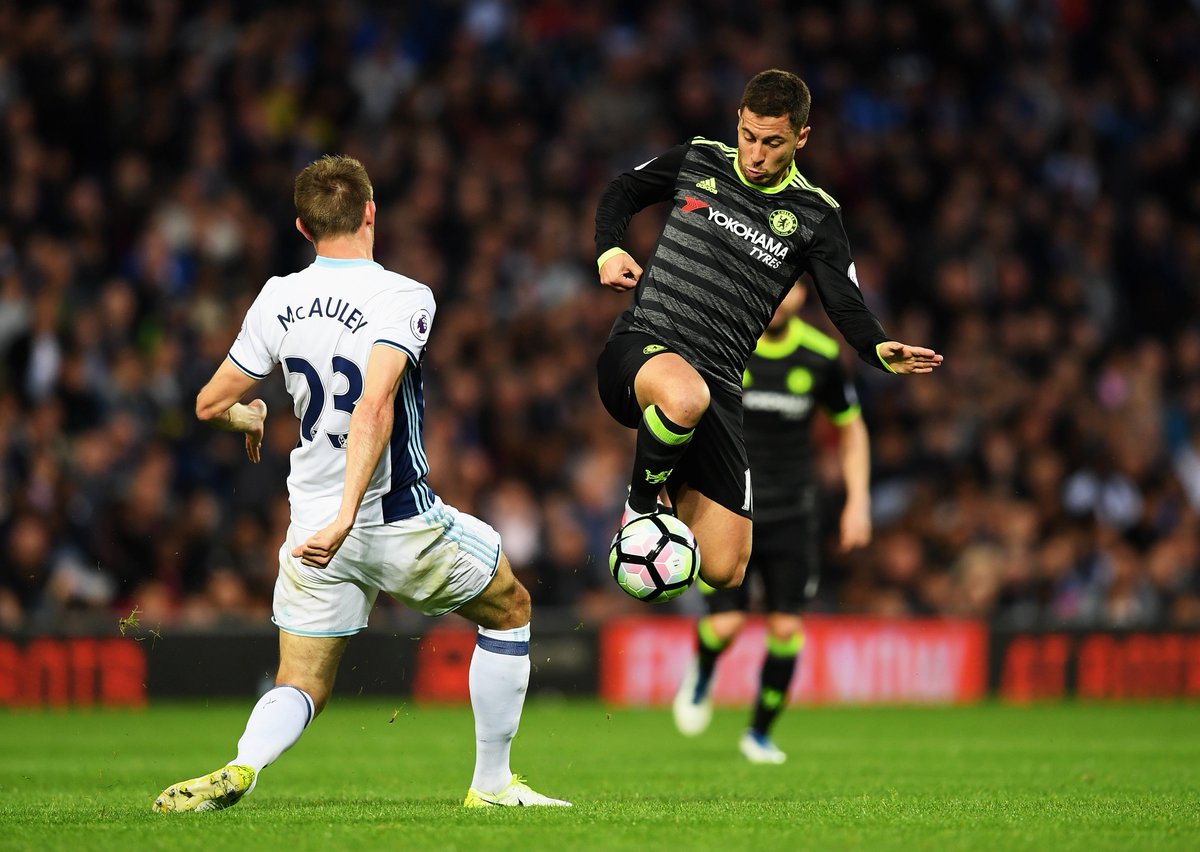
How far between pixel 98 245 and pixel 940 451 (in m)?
8.10

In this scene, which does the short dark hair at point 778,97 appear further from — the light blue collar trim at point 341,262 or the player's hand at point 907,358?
the light blue collar trim at point 341,262

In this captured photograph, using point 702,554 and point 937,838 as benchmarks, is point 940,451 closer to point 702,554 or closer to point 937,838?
A: point 702,554

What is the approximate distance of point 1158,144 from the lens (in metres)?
19.3

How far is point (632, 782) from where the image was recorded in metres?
7.90

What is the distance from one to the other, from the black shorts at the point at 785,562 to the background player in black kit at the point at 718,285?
2.75m

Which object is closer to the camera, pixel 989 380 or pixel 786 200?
pixel 786 200

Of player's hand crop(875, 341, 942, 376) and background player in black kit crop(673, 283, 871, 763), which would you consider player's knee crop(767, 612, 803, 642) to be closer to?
background player in black kit crop(673, 283, 871, 763)

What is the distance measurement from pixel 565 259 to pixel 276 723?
436 inches

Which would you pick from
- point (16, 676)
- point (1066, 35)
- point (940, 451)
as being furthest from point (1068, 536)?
point (16, 676)

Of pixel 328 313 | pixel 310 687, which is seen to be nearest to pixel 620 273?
pixel 328 313

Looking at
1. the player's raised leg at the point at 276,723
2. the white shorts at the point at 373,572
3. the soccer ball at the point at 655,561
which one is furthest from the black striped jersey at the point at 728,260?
the player's raised leg at the point at 276,723

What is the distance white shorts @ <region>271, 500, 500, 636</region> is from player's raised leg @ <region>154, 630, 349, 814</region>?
82 millimetres

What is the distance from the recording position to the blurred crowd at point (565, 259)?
13.8m

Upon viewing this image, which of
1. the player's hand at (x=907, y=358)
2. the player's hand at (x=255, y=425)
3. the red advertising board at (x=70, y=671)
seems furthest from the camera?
the red advertising board at (x=70, y=671)
